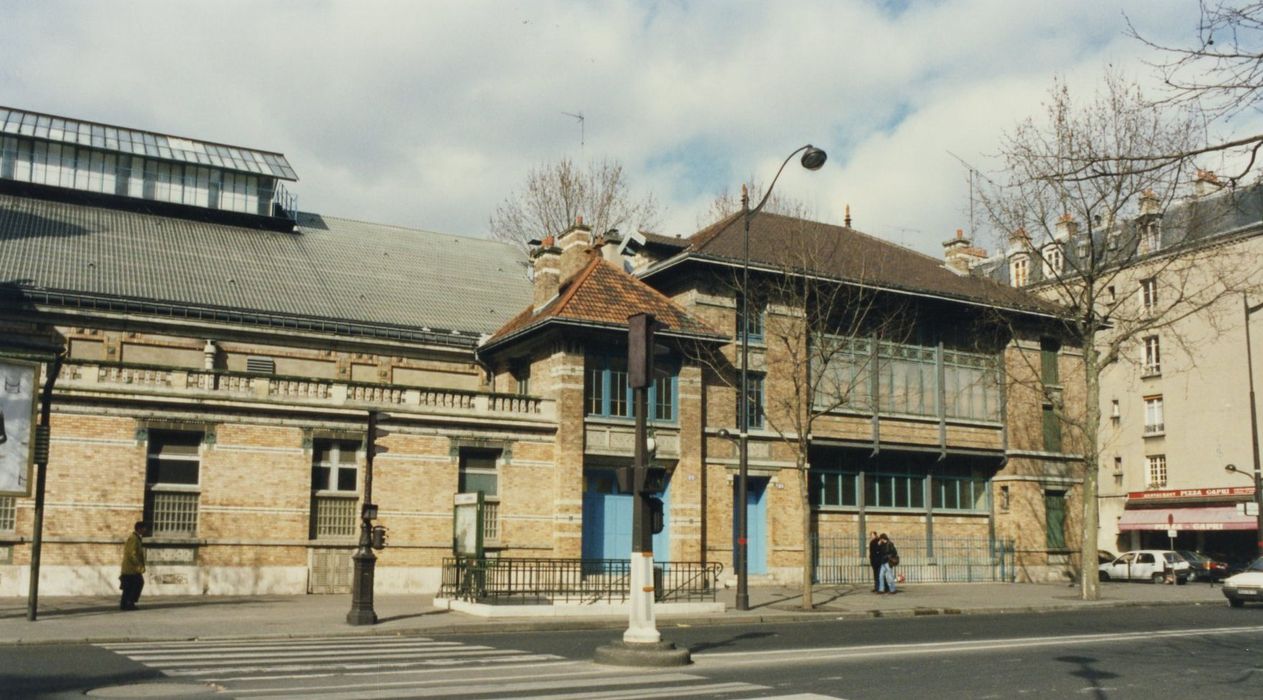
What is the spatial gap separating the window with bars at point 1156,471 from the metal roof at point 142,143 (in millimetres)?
41524

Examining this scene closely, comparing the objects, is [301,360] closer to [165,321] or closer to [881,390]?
[165,321]

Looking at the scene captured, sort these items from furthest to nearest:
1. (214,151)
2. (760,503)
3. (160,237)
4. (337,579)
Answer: (214,151) → (160,237) → (760,503) → (337,579)

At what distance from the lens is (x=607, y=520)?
3103cm

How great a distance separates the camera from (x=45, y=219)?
116 ft

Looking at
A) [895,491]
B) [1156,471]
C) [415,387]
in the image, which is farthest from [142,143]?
[1156,471]

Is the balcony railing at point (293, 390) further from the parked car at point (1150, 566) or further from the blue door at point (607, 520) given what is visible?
the parked car at point (1150, 566)

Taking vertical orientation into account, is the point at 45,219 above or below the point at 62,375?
above

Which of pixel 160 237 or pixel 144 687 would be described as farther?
pixel 160 237

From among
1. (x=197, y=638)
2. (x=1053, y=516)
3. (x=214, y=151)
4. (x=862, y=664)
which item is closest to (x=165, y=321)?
(x=214, y=151)

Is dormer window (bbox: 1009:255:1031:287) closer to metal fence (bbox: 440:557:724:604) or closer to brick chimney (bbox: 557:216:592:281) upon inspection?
brick chimney (bbox: 557:216:592:281)

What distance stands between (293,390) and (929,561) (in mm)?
21045

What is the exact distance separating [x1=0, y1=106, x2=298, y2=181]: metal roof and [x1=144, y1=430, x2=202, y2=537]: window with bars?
1744 cm

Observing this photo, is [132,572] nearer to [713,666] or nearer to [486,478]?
[486,478]

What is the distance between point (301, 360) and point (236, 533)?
8.53m
